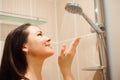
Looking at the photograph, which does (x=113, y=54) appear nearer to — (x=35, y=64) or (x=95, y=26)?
(x=95, y=26)

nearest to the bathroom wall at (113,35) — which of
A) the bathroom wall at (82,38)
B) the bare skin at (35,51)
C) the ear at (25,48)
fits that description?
the bathroom wall at (82,38)

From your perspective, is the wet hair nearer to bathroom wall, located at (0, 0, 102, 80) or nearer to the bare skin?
the bare skin

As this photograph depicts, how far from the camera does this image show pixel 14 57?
36.4 inches

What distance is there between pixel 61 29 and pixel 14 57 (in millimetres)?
492

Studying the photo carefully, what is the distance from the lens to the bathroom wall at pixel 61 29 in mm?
1131

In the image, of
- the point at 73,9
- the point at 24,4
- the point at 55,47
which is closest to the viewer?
the point at 73,9

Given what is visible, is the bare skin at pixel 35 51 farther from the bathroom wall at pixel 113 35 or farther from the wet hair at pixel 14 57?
the bathroom wall at pixel 113 35

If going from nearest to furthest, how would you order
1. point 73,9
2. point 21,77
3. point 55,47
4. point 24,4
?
point 21,77, point 73,9, point 24,4, point 55,47

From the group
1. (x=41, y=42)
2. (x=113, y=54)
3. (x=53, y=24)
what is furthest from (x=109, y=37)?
(x=53, y=24)

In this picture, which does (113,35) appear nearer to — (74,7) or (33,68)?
(74,7)

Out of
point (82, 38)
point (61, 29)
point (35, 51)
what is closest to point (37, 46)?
point (35, 51)

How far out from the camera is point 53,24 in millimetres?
1368

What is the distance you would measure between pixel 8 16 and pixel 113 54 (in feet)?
1.84

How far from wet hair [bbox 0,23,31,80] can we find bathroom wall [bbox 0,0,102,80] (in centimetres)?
24
